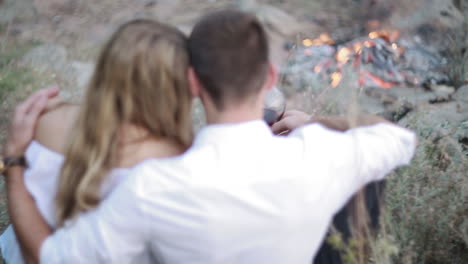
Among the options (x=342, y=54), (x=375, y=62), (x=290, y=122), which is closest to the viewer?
(x=290, y=122)

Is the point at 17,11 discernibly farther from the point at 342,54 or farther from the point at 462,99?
the point at 462,99

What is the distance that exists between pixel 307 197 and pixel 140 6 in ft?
24.7

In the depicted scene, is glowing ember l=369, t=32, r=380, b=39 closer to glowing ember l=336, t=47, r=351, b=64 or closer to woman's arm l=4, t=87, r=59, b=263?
glowing ember l=336, t=47, r=351, b=64

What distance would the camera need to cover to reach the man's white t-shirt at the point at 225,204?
1381 mm

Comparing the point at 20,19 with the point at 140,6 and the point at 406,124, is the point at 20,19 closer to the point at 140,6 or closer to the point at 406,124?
the point at 140,6

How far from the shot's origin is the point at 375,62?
641 centimetres

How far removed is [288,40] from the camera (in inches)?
299

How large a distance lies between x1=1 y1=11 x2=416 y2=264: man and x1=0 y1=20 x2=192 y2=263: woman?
0.21ft

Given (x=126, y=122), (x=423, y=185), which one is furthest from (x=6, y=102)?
(x=423, y=185)

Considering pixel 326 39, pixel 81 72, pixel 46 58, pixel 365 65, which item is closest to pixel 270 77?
pixel 81 72

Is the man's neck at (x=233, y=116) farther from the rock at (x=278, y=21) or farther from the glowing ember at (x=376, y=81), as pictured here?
the rock at (x=278, y=21)

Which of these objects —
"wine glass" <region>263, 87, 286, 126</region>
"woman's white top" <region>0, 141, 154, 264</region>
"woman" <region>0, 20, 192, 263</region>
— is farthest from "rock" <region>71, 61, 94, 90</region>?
"woman" <region>0, 20, 192, 263</region>

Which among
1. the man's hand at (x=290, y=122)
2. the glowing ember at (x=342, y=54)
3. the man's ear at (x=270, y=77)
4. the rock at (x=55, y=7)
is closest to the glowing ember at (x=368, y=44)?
the glowing ember at (x=342, y=54)

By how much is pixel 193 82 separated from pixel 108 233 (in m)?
0.56
